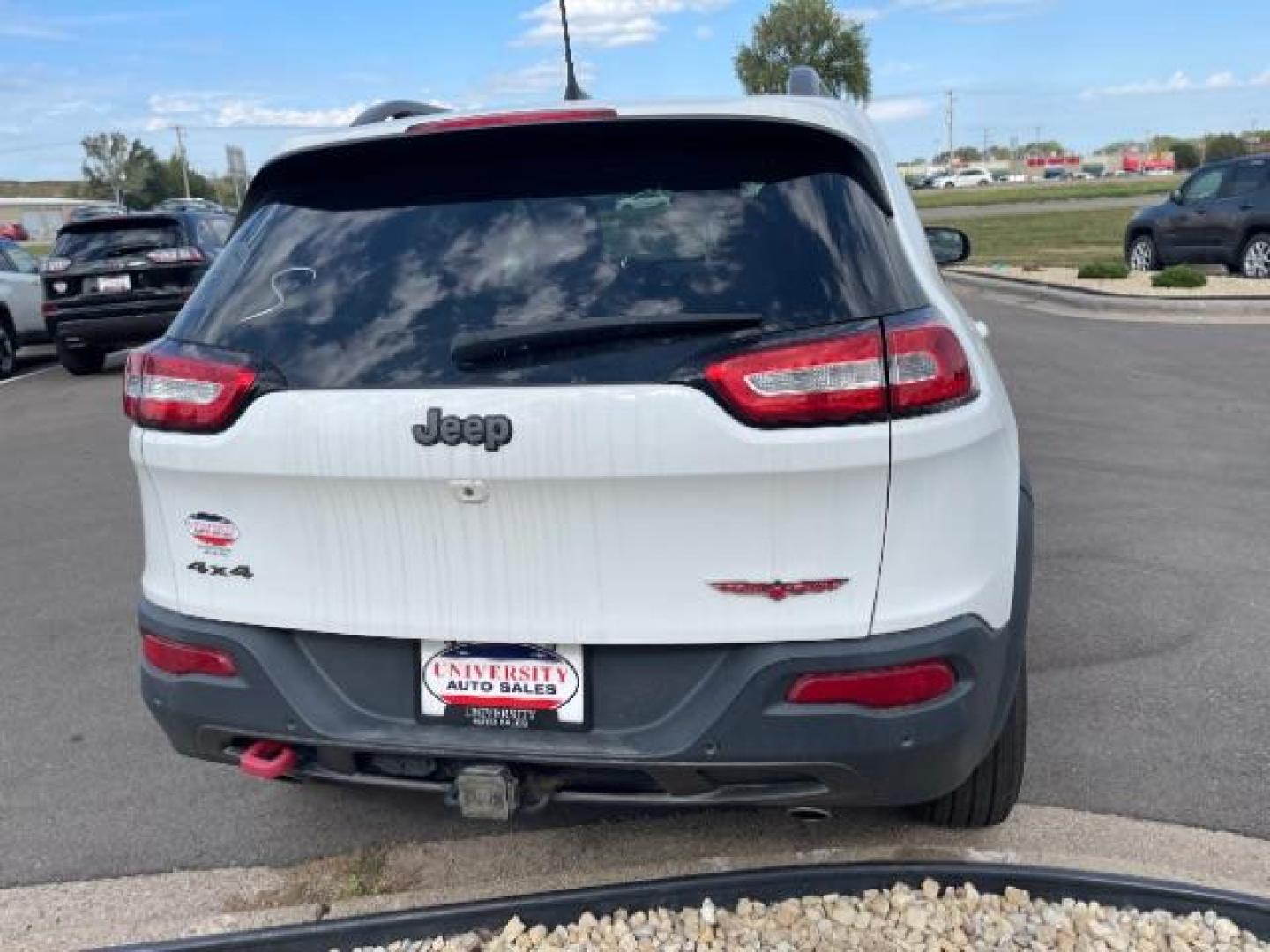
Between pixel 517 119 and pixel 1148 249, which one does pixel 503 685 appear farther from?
pixel 1148 249

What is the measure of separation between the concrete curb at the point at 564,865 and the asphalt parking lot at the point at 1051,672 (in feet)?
0.26

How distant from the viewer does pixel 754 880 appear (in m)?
2.77

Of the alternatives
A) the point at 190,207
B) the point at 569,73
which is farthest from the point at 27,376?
the point at 569,73

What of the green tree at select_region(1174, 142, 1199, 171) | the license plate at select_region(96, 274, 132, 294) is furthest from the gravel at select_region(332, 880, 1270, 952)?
the green tree at select_region(1174, 142, 1199, 171)

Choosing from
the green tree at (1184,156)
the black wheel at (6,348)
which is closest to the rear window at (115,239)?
the black wheel at (6,348)

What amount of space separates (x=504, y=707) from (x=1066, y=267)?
55.5ft

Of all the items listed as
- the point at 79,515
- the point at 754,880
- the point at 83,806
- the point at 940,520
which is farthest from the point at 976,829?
the point at 79,515

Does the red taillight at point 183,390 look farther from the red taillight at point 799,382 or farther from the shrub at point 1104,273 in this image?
the shrub at point 1104,273

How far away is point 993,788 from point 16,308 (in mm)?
14408

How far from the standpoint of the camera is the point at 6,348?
14047 millimetres

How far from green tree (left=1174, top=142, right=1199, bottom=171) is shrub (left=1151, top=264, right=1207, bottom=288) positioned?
9363 cm

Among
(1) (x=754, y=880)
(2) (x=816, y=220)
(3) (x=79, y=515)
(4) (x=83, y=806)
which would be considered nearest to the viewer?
(2) (x=816, y=220)

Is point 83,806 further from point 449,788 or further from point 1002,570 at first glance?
point 1002,570

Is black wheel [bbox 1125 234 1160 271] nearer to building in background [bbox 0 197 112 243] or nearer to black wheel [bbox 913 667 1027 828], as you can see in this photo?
black wheel [bbox 913 667 1027 828]
